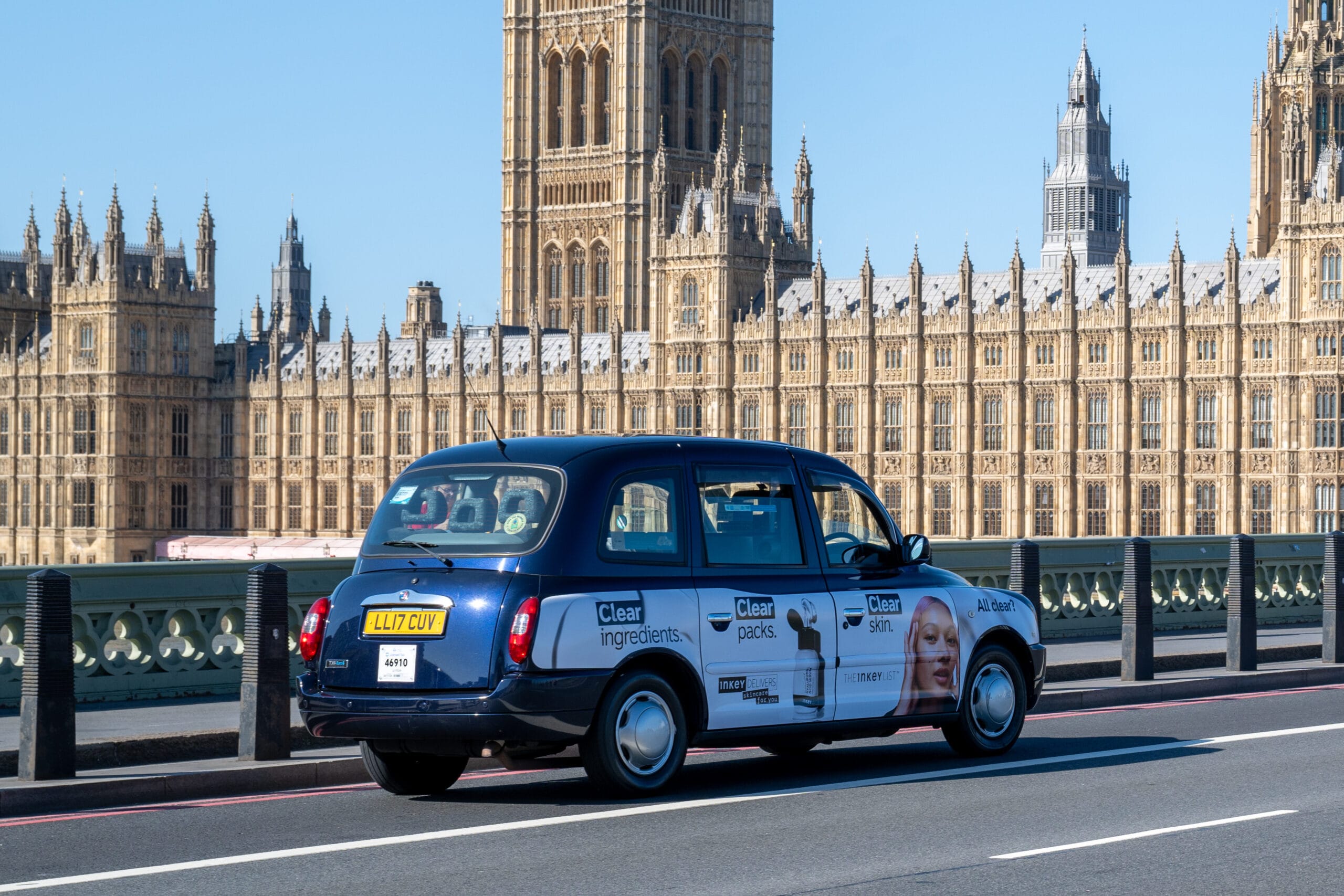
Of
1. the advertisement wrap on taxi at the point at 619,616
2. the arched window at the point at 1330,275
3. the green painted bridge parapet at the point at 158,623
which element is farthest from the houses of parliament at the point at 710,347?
the advertisement wrap on taxi at the point at 619,616

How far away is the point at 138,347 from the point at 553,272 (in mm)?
25699

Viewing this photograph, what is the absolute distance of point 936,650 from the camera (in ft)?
49.3

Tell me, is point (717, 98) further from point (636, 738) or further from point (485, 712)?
point (485, 712)

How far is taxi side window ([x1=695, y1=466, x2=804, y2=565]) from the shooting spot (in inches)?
547

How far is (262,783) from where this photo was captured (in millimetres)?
14297

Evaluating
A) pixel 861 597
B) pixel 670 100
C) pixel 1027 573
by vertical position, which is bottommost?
pixel 1027 573

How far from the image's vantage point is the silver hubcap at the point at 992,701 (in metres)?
15.4

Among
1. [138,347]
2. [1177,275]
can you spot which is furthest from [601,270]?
[1177,275]

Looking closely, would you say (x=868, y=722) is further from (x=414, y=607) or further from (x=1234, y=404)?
(x=1234, y=404)

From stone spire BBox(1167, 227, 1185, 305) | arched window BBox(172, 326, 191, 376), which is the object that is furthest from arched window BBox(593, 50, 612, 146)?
stone spire BBox(1167, 227, 1185, 305)

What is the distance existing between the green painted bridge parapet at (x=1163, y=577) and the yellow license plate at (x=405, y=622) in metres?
14.1

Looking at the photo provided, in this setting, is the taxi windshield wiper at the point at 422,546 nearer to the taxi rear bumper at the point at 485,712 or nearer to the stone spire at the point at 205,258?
the taxi rear bumper at the point at 485,712

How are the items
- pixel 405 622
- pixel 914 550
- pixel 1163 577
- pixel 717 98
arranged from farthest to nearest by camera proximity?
pixel 717 98
pixel 1163 577
pixel 914 550
pixel 405 622

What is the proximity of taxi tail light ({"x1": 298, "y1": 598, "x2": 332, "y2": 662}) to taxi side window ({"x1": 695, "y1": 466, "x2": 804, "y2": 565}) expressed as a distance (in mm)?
2370
